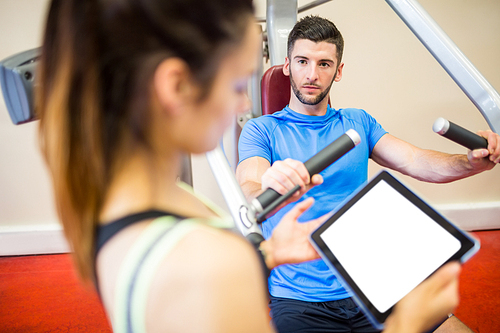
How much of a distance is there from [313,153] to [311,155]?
13 millimetres

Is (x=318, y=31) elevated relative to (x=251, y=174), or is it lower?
elevated

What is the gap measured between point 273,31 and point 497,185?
73.9 inches

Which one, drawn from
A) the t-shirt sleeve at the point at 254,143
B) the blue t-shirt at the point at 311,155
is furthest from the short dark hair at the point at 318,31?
the t-shirt sleeve at the point at 254,143

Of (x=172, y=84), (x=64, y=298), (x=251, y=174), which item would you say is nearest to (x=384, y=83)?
(x=251, y=174)

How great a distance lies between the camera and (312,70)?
3.59 feet

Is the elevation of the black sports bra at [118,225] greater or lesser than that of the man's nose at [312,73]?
lesser

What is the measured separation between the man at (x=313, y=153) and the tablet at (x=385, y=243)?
0.33 meters

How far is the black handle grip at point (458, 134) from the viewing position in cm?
59

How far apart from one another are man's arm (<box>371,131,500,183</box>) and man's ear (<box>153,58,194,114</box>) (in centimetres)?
84

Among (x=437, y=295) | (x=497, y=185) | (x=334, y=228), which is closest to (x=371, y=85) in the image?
(x=497, y=185)

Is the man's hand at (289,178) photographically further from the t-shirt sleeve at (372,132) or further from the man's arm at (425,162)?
the t-shirt sleeve at (372,132)

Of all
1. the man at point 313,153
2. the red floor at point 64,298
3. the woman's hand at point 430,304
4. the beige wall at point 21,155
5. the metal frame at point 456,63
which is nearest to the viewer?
the woman's hand at point 430,304

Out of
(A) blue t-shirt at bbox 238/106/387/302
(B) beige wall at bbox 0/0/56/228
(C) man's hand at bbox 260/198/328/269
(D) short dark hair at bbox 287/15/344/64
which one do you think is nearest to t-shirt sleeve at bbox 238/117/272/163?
(A) blue t-shirt at bbox 238/106/387/302

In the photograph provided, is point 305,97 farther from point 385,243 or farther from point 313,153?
point 385,243
